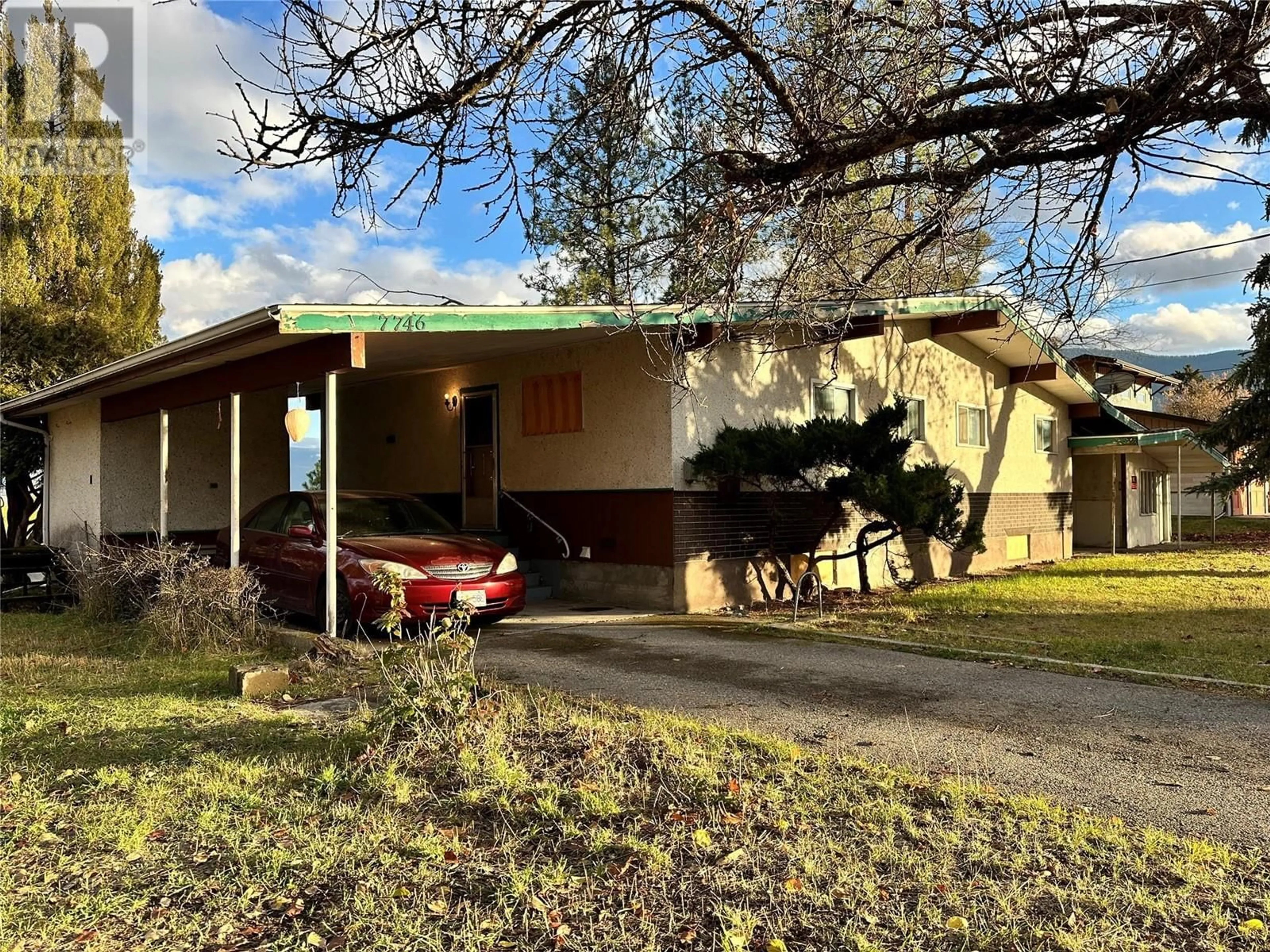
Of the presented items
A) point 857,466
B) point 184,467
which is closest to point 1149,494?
point 857,466

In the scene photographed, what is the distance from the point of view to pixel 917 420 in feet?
53.5

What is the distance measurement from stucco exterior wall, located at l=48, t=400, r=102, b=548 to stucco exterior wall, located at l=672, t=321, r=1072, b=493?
9.68 m

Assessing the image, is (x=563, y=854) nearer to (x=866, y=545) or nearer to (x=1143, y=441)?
(x=866, y=545)

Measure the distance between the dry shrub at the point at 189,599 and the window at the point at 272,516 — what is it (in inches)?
32.2

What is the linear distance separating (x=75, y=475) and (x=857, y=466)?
12995 millimetres

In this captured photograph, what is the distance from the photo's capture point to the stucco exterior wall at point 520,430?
473 inches

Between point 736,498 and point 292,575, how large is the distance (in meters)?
5.69

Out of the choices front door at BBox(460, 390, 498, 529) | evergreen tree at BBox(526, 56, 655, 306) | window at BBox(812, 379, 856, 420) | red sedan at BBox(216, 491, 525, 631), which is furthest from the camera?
front door at BBox(460, 390, 498, 529)

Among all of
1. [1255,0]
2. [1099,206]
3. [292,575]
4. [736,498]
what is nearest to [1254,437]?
[736,498]

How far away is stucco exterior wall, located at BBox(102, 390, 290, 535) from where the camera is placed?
48.6 ft

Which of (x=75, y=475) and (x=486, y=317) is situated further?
(x=75, y=475)

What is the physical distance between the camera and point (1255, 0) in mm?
4609

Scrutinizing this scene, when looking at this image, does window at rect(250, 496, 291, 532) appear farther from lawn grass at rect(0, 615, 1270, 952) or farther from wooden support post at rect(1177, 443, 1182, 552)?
wooden support post at rect(1177, 443, 1182, 552)

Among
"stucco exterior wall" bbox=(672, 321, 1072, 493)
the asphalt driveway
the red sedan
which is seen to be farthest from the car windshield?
"stucco exterior wall" bbox=(672, 321, 1072, 493)
